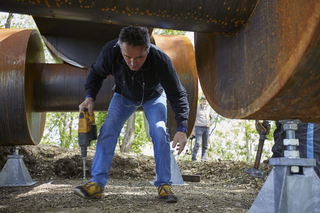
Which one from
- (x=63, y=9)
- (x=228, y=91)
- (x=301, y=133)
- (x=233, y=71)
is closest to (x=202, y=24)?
(x=233, y=71)

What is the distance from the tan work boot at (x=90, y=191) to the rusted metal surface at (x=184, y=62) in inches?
55.6

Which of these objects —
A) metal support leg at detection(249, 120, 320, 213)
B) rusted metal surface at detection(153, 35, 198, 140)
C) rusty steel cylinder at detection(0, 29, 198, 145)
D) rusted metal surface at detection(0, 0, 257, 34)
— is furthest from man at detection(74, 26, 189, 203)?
metal support leg at detection(249, 120, 320, 213)

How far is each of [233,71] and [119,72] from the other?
1063 millimetres

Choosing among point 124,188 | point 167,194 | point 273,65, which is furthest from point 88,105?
point 273,65

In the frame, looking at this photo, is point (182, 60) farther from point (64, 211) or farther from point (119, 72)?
point (64, 211)

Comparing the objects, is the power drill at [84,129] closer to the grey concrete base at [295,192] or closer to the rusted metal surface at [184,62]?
the rusted metal surface at [184,62]

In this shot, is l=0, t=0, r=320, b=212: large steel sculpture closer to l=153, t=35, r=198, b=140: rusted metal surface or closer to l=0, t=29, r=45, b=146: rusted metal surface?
l=153, t=35, r=198, b=140: rusted metal surface

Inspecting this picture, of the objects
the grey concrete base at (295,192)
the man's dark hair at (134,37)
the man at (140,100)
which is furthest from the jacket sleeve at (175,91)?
the grey concrete base at (295,192)

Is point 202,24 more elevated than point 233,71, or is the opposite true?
point 202,24

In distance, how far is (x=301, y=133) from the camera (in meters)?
2.82

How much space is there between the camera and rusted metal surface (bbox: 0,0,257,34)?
1.55 metres

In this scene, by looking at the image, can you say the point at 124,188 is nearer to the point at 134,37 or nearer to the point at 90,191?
the point at 90,191

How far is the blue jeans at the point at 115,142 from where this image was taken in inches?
91.8

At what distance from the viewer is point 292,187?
1409 mm
